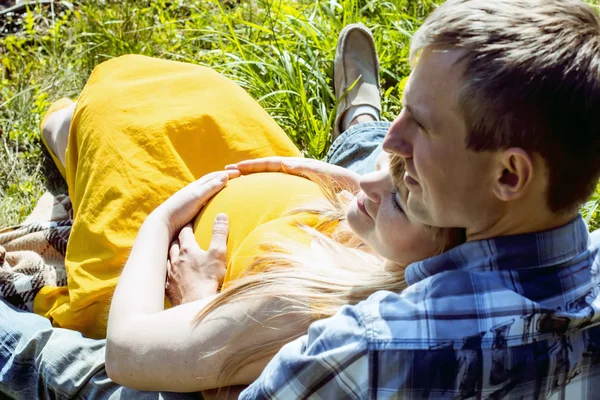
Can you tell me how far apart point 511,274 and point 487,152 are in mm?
208

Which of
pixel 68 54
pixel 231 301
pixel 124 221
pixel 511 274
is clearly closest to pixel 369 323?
pixel 511 274

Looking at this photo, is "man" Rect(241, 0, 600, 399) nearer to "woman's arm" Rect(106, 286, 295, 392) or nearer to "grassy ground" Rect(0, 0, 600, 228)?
"woman's arm" Rect(106, 286, 295, 392)

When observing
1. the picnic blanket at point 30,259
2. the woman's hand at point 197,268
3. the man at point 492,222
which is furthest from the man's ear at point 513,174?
the picnic blanket at point 30,259

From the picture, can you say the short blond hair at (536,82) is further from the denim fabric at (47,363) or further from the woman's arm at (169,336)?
the denim fabric at (47,363)

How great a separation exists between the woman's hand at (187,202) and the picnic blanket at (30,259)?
459 mm

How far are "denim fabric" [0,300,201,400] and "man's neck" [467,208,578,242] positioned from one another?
1.01m

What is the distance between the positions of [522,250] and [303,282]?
0.49m

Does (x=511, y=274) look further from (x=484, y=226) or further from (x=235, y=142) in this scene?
(x=235, y=142)

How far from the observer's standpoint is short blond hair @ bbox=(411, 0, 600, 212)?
1.13 m

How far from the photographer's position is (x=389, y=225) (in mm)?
1464

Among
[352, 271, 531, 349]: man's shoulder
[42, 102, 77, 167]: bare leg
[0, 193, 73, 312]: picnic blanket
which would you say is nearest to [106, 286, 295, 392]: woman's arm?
[352, 271, 531, 349]: man's shoulder

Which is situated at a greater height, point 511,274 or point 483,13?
point 483,13

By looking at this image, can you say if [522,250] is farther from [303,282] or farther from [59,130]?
[59,130]

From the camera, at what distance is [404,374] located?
1197mm
